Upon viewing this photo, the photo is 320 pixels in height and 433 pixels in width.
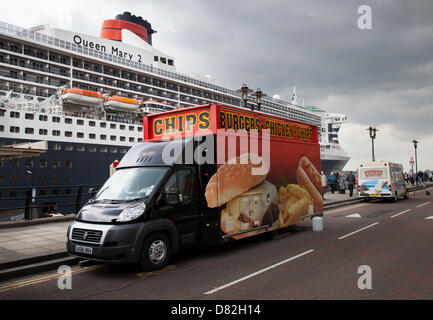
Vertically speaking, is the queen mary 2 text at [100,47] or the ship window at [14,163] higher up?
the queen mary 2 text at [100,47]

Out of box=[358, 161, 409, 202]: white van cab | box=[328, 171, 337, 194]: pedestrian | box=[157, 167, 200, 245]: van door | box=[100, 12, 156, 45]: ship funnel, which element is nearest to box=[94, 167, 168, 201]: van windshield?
box=[157, 167, 200, 245]: van door

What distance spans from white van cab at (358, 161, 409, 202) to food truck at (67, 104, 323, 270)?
11.6 meters

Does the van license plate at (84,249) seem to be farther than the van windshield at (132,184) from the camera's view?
No

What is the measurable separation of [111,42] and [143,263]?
3851cm

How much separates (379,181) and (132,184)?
1679cm

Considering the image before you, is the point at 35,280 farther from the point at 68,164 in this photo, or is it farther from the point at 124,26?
the point at 124,26

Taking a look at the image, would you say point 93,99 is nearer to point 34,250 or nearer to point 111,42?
point 111,42

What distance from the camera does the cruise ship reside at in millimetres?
24312

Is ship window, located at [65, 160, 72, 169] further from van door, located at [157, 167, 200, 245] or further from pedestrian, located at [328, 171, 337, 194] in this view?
van door, located at [157, 167, 200, 245]

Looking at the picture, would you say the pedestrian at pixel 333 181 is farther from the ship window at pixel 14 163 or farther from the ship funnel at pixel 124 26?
the ship funnel at pixel 124 26

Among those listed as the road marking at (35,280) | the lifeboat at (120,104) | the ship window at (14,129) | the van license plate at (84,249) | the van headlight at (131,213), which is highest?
the lifeboat at (120,104)

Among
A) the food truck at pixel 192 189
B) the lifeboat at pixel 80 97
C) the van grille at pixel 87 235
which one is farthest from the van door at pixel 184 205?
the lifeboat at pixel 80 97

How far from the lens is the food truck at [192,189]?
527 cm

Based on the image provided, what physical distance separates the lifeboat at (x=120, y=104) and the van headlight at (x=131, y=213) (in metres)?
28.0
